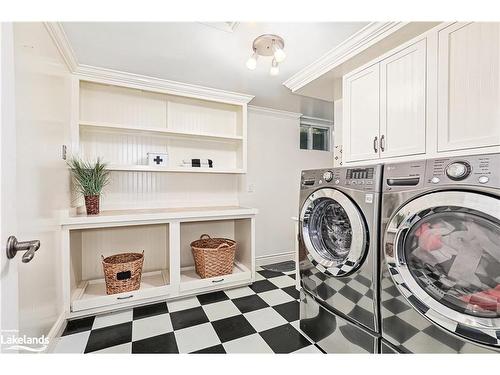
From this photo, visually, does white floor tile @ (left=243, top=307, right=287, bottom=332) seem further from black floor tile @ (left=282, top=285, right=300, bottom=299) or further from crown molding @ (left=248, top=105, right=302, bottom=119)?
crown molding @ (left=248, top=105, right=302, bottom=119)

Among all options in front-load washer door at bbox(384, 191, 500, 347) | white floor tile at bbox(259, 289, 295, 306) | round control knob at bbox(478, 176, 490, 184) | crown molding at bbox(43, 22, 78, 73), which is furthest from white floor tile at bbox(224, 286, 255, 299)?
crown molding at bbox(43, 22, 78, 73)

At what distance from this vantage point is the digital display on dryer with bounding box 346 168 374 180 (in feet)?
3.97

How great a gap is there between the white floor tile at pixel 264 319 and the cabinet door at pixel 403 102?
1458 mm

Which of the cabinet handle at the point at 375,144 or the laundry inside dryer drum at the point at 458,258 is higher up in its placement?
the cabinet handle at the point at 375,144

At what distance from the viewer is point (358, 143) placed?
5.53 ft

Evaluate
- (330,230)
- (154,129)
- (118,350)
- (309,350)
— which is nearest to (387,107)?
(330,230)

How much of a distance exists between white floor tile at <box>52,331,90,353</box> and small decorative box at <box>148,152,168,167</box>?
4.82 feet

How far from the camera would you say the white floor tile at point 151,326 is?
162 centimetres

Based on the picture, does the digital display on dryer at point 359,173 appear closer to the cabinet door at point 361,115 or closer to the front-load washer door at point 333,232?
the front-load washer door at point 333,232

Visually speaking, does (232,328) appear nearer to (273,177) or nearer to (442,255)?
(442,255)

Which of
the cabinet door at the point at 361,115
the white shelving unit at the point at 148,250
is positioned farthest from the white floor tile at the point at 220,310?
the cabinet door at the point at 361,115

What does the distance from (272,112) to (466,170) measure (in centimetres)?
250
